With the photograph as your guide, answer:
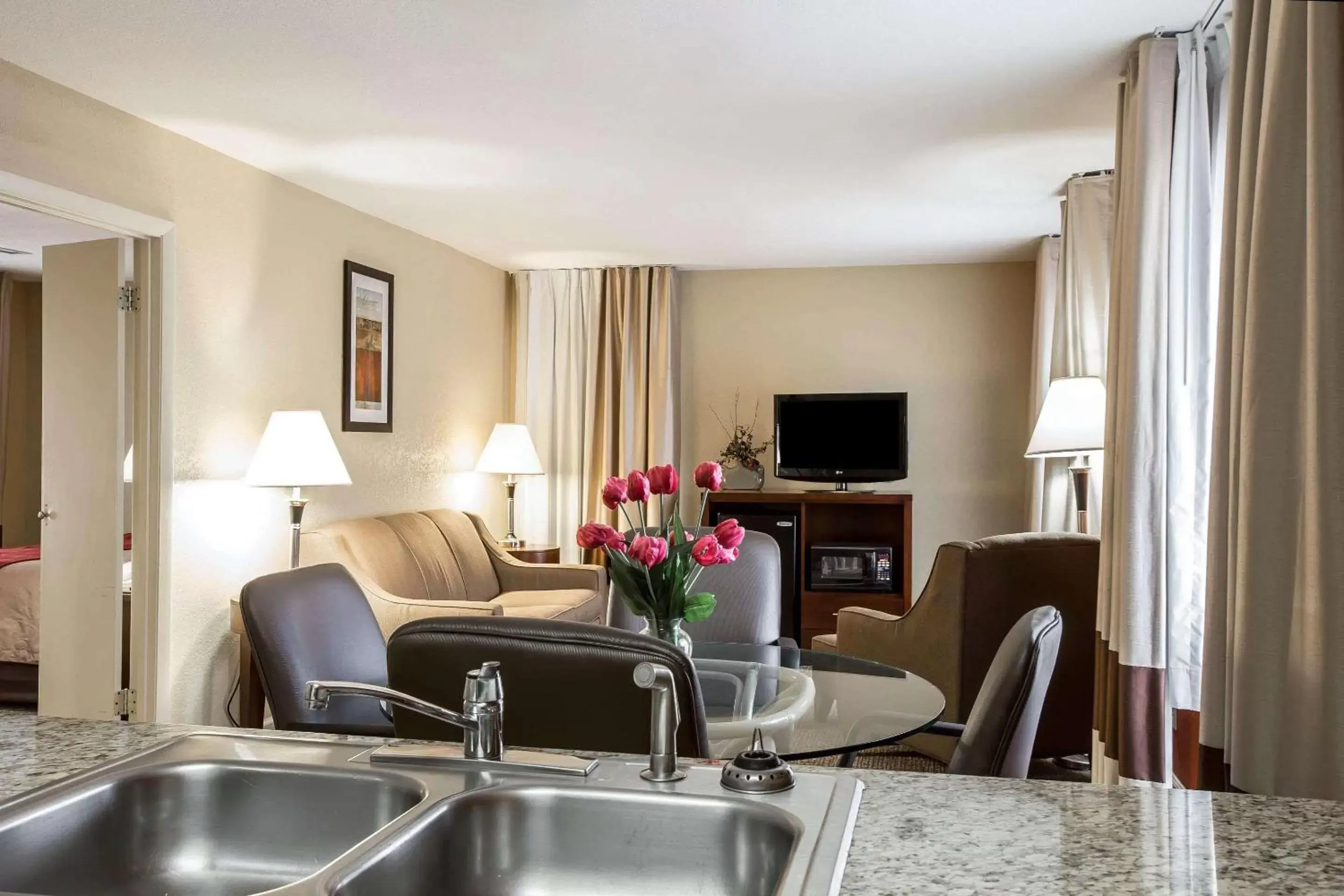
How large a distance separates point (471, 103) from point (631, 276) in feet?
11.0

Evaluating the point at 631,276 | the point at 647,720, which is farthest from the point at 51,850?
the point at 631,276

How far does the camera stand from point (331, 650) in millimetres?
2904

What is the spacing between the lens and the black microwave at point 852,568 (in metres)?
6.46

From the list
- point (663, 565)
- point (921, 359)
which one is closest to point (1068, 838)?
point (663, 565)

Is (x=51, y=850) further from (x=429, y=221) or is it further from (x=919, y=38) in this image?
(x=429, y=221)

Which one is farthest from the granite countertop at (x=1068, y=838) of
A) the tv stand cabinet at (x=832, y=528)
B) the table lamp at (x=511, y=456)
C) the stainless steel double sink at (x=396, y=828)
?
the tv stand cabinet at (x=832, y=528)

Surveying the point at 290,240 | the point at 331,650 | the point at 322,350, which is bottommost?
the point at 331,650

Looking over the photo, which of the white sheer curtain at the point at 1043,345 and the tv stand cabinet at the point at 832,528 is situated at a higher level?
the white sheer curtain at the point at 1043,345

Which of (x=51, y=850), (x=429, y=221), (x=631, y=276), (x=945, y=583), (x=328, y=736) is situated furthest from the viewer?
(x=631, y=276)

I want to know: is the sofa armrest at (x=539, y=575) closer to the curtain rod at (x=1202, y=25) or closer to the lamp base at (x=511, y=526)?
the lamp base at (x=511, y=526)

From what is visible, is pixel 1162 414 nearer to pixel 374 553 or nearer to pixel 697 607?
pixel 697 607

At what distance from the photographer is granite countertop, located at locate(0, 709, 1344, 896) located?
0.92 meters

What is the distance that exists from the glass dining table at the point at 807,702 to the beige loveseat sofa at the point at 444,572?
5.16ft

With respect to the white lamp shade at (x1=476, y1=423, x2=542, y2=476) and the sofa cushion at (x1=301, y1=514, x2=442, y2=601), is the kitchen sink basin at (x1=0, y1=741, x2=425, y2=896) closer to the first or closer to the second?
the sofa cushion at (x1=301, y1=514, x2=442, y2=601)
